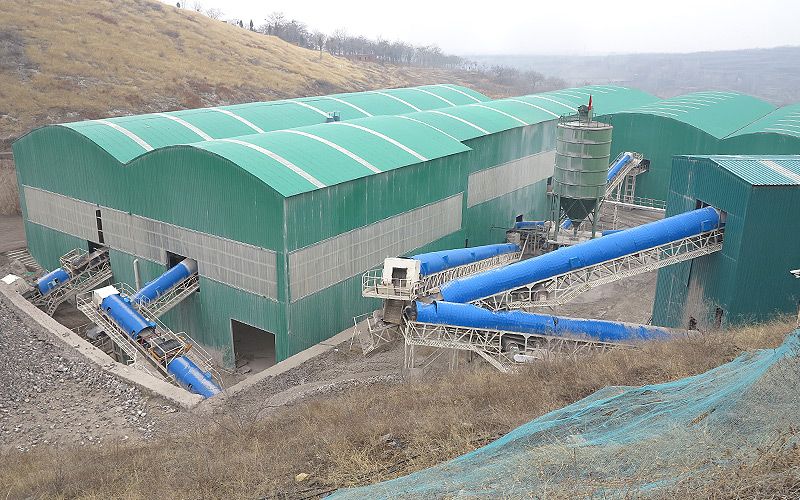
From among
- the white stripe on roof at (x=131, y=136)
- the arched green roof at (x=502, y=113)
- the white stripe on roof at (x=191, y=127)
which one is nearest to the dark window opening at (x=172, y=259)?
the white stripe on roof at (x=131, y=136)

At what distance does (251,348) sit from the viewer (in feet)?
81.2

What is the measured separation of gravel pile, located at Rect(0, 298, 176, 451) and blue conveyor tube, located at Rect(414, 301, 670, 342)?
827 centimetres

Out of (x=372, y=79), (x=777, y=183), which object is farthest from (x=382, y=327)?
(x=372, y=79)

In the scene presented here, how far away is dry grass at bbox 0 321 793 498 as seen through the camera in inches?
460

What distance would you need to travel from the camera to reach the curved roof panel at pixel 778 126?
36031mm

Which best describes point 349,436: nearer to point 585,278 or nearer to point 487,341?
point 487,341

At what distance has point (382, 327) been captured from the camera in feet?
65.4

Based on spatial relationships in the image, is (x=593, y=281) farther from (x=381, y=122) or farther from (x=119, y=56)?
(x=119, y=56)

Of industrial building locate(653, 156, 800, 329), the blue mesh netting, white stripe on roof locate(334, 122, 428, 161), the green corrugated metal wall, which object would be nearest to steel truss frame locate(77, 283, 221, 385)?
white stripe on roof locate(334, 122, 428, 161)

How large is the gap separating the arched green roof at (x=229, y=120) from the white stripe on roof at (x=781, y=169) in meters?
22.4

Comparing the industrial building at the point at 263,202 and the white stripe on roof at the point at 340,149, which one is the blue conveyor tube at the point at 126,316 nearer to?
the industrial building at the point at 263,202

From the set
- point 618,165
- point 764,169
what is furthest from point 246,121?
point 764,169

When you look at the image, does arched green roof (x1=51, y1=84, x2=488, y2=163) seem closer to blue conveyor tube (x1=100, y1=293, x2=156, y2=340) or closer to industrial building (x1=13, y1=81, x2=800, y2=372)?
industrial building (x1=13, y1=81, x2=800, y2=372)

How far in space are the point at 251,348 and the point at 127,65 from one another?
4781cm
